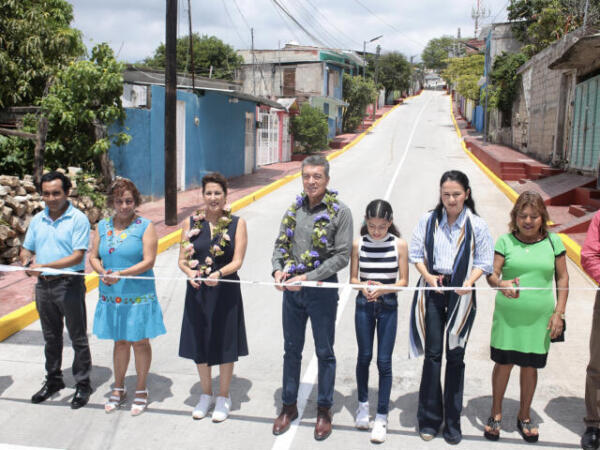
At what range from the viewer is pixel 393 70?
70.9m

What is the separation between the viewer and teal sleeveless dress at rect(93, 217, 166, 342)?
167 inches

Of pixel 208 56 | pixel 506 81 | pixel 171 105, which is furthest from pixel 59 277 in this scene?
pixel 208 56

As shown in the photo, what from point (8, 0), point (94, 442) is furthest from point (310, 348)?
point (8, 0)

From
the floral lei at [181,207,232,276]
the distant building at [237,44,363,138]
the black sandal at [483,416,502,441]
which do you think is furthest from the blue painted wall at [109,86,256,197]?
the distant building at [237,44,363,138]

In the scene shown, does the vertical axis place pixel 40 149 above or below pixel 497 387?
above

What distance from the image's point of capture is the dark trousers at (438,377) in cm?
388

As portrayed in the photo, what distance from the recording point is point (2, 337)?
588 cm

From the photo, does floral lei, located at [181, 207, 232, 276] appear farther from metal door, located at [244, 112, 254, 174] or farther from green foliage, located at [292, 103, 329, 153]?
green foliage, located at [292, 103, 329, 153]

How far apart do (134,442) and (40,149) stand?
789 cm

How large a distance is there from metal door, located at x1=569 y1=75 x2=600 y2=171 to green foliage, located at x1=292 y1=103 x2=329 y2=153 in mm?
14726

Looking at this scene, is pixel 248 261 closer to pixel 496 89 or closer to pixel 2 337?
pixel 2 337

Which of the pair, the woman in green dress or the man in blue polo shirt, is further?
the man in blue polo shirt

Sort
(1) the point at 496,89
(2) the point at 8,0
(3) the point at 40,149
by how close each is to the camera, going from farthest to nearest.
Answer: (1) the point at 496,89 → (2) the point at 8,0 → (3) the point at 40,149

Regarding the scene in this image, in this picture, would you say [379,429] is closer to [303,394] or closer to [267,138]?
[303,394]
